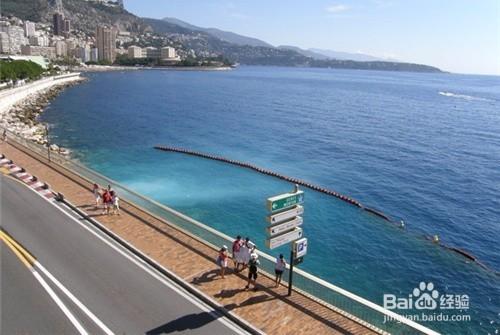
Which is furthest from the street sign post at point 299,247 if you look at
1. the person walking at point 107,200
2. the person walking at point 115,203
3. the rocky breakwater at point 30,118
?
the rocky breakwater at point 30,118

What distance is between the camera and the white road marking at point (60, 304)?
12.9 meters

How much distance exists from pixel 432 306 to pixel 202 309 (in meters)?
14.7

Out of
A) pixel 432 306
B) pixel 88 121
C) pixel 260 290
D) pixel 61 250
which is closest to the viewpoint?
pixel 260 290

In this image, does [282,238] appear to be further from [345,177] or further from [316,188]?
[345,177]

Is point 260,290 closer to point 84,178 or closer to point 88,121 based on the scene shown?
point 84,178

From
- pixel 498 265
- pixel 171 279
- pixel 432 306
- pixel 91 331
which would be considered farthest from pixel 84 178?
pixel 498 265

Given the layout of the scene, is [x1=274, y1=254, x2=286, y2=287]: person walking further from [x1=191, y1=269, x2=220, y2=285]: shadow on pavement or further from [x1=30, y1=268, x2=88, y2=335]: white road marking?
[x1=30, y1=268, x2=88, y2=335]: white road marking

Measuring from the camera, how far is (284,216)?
14859 mm

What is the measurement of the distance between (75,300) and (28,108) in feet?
239

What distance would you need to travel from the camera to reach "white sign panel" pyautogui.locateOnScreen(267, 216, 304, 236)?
1449 cm

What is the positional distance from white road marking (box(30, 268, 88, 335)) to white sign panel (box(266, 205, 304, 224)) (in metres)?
6.80

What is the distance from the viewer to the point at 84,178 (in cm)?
2883

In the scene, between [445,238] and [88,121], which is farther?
[88,121]

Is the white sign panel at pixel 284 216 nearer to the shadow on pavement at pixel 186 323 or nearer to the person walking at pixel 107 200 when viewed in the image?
the shadow on pavement at pixel 186 323
